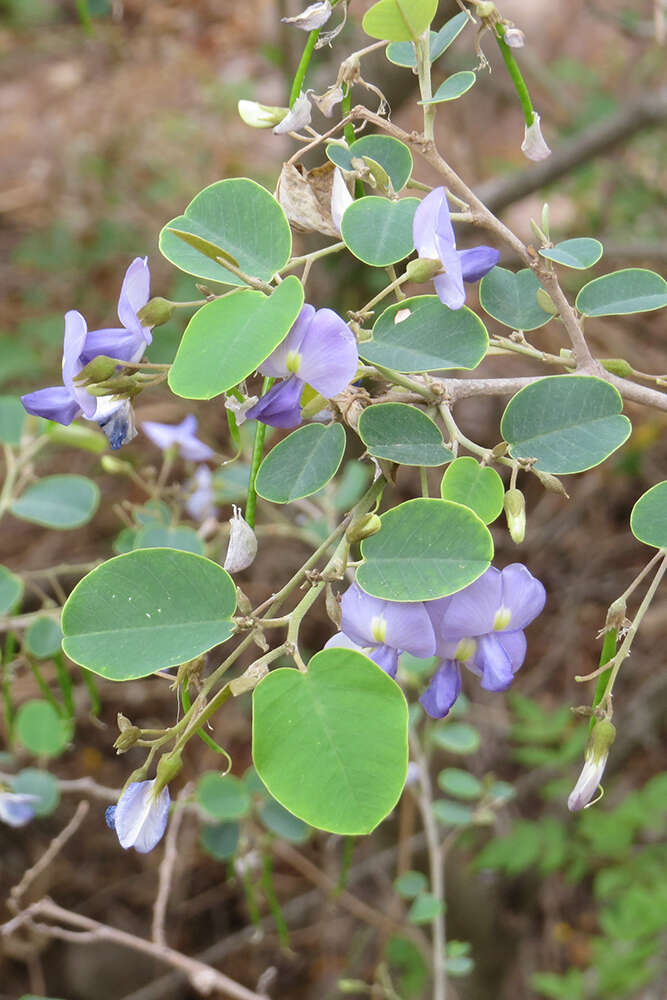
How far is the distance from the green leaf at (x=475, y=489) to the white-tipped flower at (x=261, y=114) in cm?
25

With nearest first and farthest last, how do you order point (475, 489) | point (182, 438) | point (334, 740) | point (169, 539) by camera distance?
point (334, 740) → point (475, 489) → point (169, 539) → point (182, 438)

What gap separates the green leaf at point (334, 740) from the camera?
43 cm

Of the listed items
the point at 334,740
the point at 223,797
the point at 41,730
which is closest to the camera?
the point at 334,740

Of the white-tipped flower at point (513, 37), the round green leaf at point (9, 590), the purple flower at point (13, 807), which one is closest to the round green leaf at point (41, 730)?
the purple flower at point (13, 807)

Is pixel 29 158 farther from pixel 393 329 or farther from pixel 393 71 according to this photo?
pixel 393 329

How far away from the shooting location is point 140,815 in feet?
1.59

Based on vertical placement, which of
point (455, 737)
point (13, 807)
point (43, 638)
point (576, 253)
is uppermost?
point (576, 253)

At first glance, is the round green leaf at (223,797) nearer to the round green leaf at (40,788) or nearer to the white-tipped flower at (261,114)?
the round green leaf at (40,788)

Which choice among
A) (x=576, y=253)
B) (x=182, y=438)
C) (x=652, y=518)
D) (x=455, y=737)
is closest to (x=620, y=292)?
(x=576, y=253)

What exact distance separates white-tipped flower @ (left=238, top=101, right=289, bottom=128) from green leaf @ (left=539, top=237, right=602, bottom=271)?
0.60ft

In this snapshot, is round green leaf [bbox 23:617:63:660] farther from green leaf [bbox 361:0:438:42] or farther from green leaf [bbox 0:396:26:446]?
green leaf [bbox 361:0:438:42]

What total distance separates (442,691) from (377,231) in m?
0.26

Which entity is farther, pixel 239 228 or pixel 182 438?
pixel 182 438

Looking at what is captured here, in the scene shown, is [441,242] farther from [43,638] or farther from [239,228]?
[43,638]
